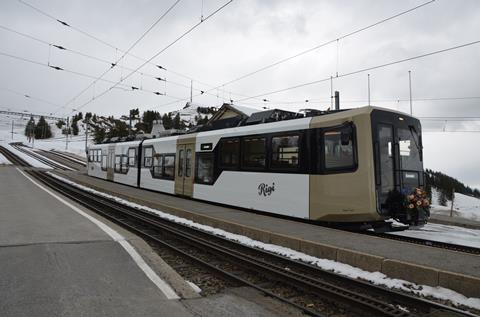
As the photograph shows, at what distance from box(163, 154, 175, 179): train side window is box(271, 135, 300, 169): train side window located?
7.84 m

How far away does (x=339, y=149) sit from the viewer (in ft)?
30.9

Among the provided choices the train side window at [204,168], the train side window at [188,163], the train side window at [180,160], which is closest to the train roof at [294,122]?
the train side window at [204,168]

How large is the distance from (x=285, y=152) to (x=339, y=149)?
2016mm

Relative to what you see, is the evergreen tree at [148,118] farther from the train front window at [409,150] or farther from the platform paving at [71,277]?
the platform paving at [71,277]

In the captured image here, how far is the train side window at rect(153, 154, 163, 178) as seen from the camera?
19375mm

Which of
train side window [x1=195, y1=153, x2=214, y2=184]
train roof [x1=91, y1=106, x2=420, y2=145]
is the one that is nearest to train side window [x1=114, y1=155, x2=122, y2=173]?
train side window [x1=195, y1=153, x2=214, y2=184]

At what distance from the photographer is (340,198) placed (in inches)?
364

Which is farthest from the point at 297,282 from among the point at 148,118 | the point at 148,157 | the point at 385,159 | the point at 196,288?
the point at 148,118

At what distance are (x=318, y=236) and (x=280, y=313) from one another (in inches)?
151

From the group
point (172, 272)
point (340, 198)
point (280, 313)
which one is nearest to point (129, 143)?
point (340, 198)

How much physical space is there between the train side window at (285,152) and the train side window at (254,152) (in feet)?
1.70

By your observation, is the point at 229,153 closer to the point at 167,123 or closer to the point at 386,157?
the point at 386,157

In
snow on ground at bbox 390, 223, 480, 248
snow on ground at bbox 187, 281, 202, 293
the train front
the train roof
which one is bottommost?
snow on ground at bbox 390, 223, 480, 248

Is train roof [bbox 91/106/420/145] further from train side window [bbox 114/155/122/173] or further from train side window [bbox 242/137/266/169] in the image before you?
train side window [bbox 114/155/122/173]
